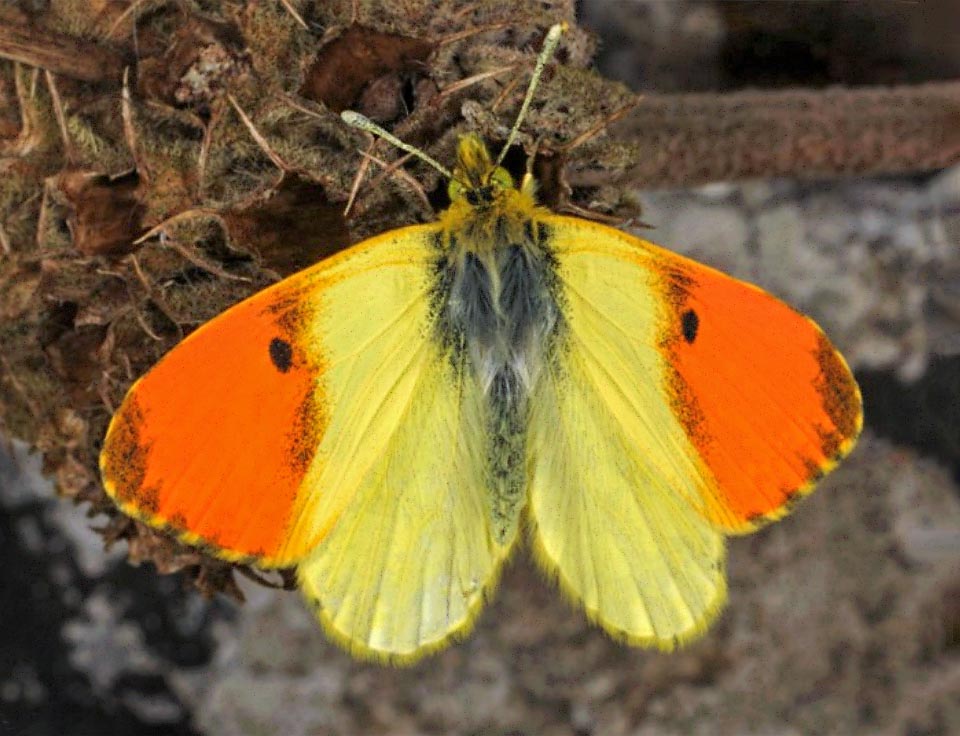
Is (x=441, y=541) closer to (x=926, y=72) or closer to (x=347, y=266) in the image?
(x=347, y=266)

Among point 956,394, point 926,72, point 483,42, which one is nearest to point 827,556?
point 956,394

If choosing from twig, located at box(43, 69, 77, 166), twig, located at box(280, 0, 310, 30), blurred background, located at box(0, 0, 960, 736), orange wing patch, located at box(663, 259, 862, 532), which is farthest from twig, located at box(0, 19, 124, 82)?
blurred background, located at box(0, 0, 960, 736)

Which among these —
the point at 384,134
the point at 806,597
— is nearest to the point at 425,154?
the point at 384,134

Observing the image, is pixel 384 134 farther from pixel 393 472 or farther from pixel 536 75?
pixel 393 472

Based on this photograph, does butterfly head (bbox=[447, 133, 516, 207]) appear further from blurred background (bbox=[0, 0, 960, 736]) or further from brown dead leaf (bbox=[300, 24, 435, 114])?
blurred background (bbox=[0, 0, 960, 736])

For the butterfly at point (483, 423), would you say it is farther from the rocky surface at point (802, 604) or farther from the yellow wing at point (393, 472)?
the rocky surface at point (802, 604)

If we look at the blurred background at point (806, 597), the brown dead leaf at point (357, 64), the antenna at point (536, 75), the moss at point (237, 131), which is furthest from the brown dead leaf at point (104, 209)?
the blurred background at point (806, 597)

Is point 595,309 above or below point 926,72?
above
